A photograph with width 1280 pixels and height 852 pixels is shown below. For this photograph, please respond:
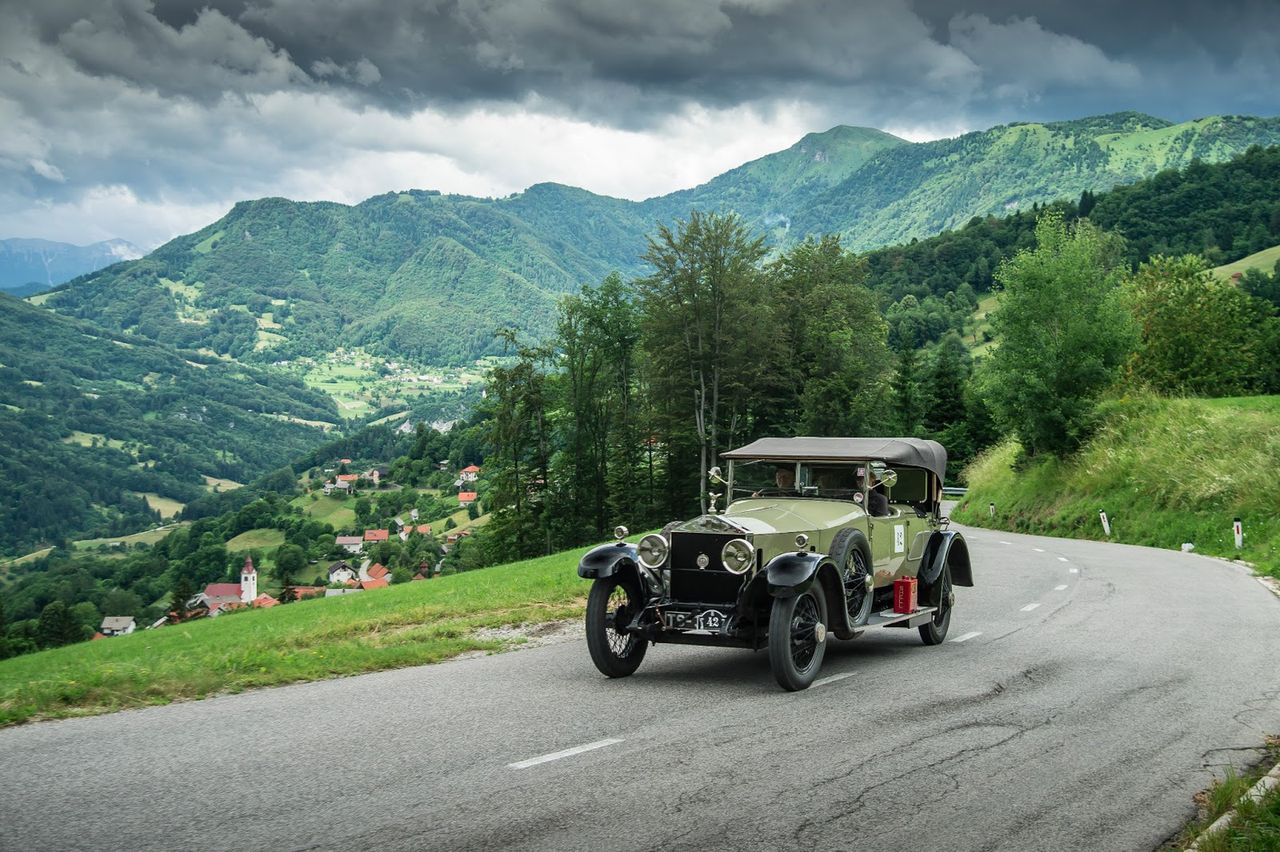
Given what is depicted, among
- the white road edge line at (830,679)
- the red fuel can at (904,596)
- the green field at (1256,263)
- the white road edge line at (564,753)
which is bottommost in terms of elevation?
the white road edge line at (830,679)

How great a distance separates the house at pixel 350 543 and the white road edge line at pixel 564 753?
134821 millimetres

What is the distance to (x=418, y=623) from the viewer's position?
14242 mm

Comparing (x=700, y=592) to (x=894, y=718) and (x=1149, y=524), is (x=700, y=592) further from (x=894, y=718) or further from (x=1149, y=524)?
(x=1149, y=524)

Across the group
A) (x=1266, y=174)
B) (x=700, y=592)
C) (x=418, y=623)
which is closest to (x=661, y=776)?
(x=700, y=592)

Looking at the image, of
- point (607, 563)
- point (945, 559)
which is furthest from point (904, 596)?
point (607, 563)

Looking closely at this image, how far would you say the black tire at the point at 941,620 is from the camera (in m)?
11.3

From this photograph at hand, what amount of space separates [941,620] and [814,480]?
7.86ft

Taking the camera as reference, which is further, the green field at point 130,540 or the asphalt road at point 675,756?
the green field at point 130,540

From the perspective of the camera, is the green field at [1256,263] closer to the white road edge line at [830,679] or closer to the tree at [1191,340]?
the tree at [1191,340]

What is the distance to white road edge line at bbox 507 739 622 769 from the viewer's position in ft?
20.1

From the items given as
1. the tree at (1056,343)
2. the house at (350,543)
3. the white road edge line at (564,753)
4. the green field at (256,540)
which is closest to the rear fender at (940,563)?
the white road edge line at (564,753)

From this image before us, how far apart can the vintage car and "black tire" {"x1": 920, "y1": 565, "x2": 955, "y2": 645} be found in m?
0.03

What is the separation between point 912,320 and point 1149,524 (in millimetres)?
103069

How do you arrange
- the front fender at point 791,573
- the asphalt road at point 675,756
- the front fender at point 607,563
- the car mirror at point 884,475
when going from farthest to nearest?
1. the car mirror at point 884,475
2. the front fender at point 607,563
3. the front fender at point 791,573
4. the asphalt road at point 675,756
